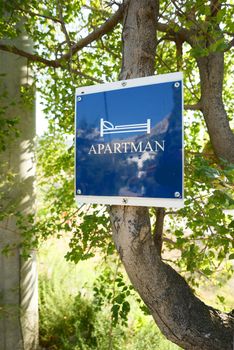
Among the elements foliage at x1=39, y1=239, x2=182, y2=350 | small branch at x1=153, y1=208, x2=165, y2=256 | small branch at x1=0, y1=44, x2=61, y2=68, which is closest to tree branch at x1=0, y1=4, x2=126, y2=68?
small branch at x1=0, y1=44, x2=61, y2=68

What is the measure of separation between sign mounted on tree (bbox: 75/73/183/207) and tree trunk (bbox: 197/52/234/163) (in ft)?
4.25

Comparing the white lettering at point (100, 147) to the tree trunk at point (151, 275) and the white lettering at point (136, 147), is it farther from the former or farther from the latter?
the tree trunk at point (151, 275)

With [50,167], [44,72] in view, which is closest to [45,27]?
[44,72]

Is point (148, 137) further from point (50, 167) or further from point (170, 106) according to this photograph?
point (50, 167)

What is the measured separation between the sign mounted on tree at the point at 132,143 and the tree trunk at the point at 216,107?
4.25ft

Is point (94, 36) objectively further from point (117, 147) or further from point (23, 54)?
point (117, 147)

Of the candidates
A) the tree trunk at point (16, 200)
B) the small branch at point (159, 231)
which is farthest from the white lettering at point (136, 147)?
the tree trunk at point (16, 200)

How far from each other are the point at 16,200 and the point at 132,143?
2275 mm

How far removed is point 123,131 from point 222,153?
4.51 feet

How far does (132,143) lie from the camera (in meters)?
1.16

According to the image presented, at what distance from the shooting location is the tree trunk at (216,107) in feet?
7.52

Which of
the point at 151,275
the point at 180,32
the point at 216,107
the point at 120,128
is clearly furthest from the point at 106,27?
the point at 151,275

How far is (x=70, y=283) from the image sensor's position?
414 cm

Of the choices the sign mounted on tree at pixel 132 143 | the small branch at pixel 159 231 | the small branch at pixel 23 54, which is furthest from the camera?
the small branch at pixel 23 54
